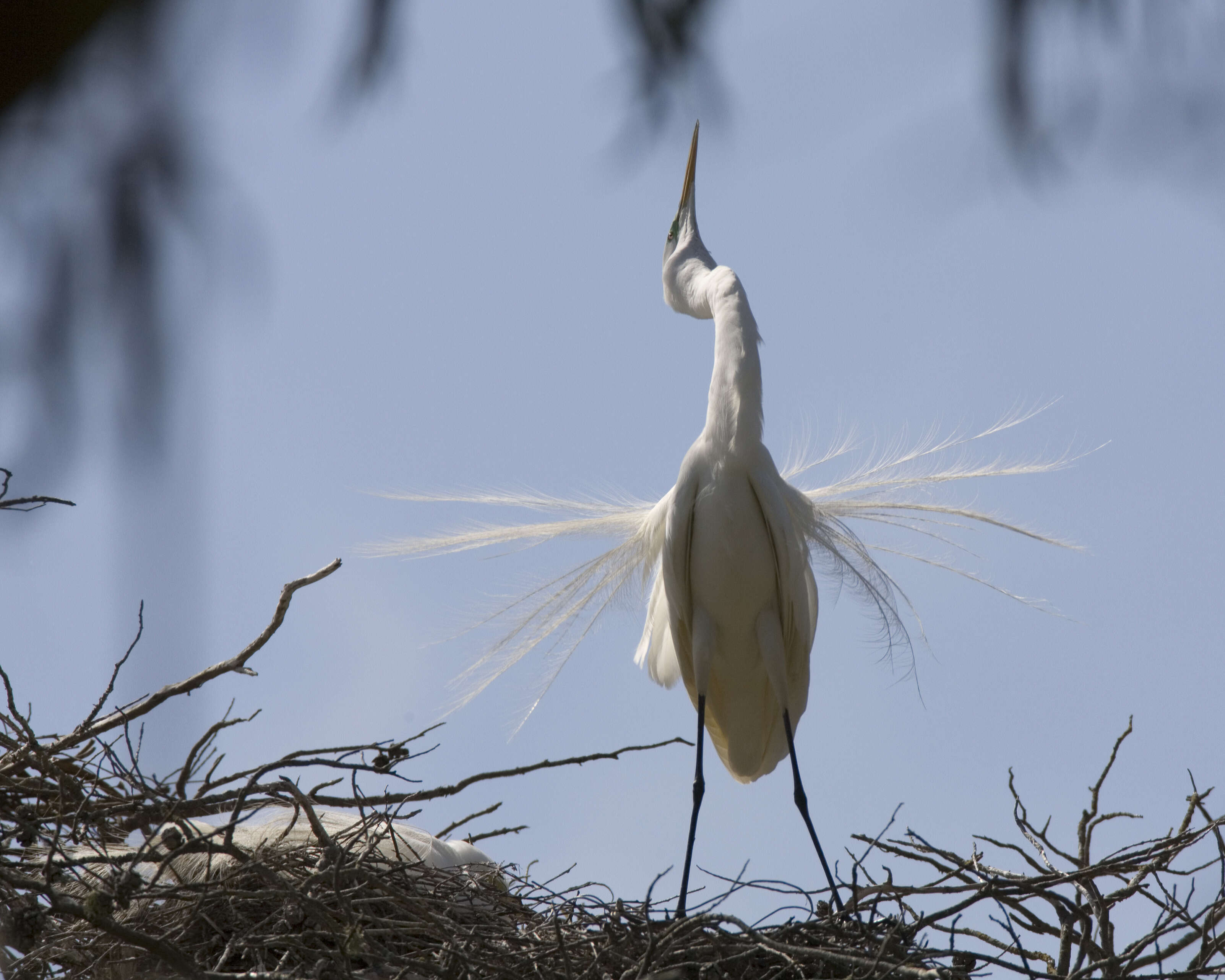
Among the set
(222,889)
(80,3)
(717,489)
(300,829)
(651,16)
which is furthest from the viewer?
(717,489)

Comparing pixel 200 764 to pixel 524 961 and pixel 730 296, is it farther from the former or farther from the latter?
pixel 730 296

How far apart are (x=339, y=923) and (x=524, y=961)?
50 cm

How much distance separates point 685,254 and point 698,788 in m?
2.18

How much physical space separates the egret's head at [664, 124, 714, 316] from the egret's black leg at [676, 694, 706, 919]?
156cm

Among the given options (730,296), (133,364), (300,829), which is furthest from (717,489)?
(133,364)

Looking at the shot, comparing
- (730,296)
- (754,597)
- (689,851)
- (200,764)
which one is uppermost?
(730,296)

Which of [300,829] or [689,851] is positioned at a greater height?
[689,851]

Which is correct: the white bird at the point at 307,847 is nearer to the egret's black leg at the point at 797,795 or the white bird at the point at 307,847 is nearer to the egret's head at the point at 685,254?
the egret's black leg at the point at 797,795

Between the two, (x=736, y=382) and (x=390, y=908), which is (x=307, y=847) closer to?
(x=390, y=908)

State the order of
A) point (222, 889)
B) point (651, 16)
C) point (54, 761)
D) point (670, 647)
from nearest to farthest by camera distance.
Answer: point (651, 16), point (222, 889), point (54, 761), point (670, 647)

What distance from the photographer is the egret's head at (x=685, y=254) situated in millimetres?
4973

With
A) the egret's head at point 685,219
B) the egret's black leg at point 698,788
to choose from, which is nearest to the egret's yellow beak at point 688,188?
the egret's head at point 685,219

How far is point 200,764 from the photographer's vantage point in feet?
8.03

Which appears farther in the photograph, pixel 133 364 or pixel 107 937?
pixel 107 937
